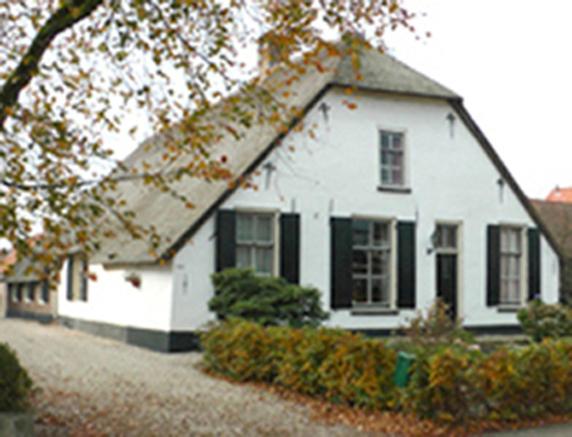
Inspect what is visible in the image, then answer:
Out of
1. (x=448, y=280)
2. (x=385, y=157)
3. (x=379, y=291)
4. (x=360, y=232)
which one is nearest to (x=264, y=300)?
(x=360, y=232)

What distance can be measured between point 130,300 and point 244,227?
315 centimetres

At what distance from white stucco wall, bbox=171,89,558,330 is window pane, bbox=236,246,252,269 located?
677mm

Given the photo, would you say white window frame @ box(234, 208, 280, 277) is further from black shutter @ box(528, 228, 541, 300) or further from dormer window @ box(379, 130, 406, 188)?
black shutter @ box(528, 228, 541, 300)

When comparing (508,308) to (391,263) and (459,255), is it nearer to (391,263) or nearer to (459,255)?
(459,255)

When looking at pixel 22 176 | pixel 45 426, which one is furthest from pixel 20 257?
Result: pixel 45 426

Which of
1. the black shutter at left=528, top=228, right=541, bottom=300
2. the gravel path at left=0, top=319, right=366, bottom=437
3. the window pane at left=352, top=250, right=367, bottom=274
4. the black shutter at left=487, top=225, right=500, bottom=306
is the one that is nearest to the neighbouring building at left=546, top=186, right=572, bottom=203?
the black shutter at left=528, top=228, right=541, bottom=300

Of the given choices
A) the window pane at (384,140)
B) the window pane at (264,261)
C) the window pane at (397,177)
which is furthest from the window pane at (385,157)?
the window pane at (264,261)

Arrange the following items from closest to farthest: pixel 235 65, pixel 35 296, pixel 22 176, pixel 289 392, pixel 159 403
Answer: pixel 22 176
pixel 235 65
pixel 159 403
pixel 289 392
pixel 35 296

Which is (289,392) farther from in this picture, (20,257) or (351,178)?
(351,178)

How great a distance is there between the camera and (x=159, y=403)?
9.86 m

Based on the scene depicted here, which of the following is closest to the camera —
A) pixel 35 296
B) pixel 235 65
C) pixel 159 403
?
pixel 235 65

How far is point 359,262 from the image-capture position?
17.7 meters

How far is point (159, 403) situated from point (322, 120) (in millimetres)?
9146

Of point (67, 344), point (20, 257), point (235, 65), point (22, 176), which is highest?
point (235, 65)
